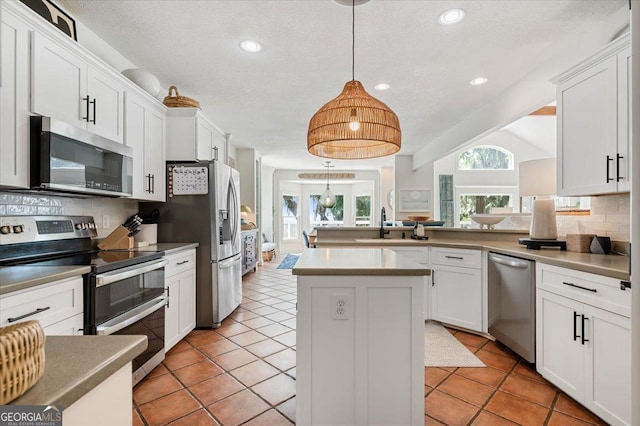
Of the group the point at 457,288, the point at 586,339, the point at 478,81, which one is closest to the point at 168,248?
the point at 457,288

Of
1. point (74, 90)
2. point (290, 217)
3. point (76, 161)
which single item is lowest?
point (290, 217)

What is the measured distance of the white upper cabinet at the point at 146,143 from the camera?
8.51ft

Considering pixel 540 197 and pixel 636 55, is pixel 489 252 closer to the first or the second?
pixel 540 197

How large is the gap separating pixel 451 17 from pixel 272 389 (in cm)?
288

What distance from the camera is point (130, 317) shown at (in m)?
1.99

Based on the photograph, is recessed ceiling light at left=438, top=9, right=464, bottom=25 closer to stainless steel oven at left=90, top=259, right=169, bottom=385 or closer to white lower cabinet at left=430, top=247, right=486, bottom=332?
white lower cabinet at left=430, top=247, right=486, bottom=332

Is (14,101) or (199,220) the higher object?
(14,101)

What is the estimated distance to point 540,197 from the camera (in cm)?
294

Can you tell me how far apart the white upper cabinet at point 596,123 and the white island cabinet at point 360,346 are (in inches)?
58.8

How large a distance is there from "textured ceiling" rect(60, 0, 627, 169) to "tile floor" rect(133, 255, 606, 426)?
2.58 meters

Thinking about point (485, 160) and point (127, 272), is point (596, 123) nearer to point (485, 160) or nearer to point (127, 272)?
point (127, 272)

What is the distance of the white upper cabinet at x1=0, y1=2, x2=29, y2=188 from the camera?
1560 millimetres

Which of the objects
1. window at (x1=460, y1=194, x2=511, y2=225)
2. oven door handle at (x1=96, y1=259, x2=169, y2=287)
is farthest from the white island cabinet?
window at (x1=460, y1=194, x2=511, y2=225)

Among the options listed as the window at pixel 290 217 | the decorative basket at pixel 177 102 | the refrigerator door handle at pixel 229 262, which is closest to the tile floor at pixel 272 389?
the refrigerator door handle at pixel 229 262
